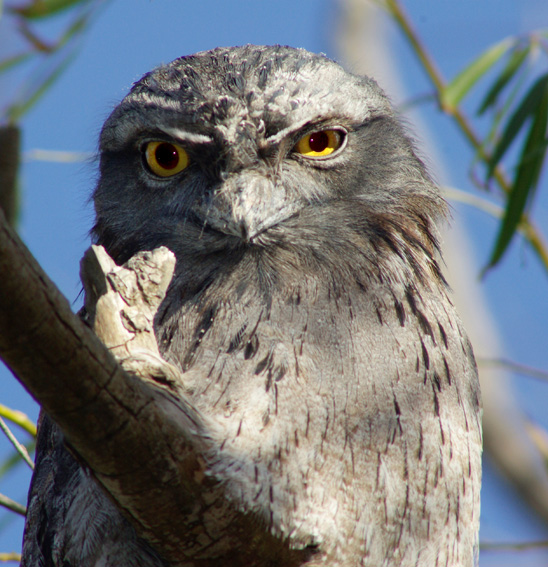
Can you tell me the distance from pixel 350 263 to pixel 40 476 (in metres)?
1.29

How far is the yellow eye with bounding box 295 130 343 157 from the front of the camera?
260 centimetres

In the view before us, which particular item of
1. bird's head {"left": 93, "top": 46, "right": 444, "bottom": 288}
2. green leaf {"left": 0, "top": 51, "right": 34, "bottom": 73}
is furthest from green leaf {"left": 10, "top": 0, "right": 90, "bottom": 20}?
bird's head {"left": 93, "top": 46, "right": 444, "bottom": 288}

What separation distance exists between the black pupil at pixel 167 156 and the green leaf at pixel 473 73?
5.68 ft

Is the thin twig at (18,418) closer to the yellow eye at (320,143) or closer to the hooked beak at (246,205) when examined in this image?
the hooked beak at (246,205)

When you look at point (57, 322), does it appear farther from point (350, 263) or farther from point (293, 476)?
point (350, 263)

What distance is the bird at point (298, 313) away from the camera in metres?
2.20

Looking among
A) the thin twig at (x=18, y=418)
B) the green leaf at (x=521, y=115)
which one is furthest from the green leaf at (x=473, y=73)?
the thin twig at (x=18, y=418)

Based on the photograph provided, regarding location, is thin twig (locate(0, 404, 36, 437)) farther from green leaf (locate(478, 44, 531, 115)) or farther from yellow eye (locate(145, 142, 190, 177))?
green leaf (locate(478, 44, 531, 115))

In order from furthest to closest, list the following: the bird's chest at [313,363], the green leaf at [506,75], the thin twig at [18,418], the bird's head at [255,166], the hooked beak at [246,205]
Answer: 1. the green leaf at [506,75]
2. the thin twig at [18,418]
3. the bird's head at [255,166]
4. the hooked beak at [246,205]
5. the bird's chest at [313,363]

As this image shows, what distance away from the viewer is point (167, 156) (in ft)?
8.77

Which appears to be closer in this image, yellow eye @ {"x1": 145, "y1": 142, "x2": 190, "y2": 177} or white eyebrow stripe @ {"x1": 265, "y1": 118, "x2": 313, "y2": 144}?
white eyebrow stripe @ {"x1": 265, "y1": 118, "x2": 313, "y2": 144}

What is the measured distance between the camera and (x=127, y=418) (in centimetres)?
167

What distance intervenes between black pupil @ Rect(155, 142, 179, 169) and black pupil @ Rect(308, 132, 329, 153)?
17.4 inches

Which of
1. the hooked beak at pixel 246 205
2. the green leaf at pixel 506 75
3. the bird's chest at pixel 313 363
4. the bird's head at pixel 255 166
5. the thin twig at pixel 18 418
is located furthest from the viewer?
the green leaf at pixel 506 75
